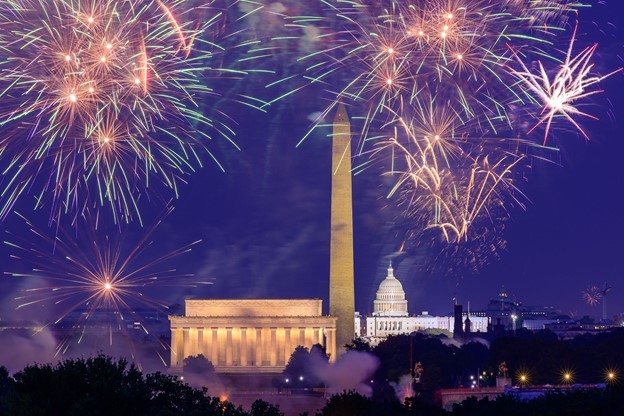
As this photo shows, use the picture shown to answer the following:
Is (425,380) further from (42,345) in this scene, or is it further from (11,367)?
(42,345)

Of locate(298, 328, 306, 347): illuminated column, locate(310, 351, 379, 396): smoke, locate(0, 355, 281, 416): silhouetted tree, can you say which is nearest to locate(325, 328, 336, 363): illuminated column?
locate(298, 328, 306, 347): illuminated column

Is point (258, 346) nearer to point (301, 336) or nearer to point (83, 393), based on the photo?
point (301, 336)

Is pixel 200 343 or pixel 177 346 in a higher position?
pixel 200 343

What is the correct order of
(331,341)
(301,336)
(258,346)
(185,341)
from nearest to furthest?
1. (331,341)
2. (301,336)
3. (258,346)
4. (185,341)

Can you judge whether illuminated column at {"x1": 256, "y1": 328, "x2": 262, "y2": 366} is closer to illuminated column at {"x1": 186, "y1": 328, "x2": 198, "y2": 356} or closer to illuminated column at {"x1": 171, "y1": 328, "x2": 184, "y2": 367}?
illuminated column at {"x1": 186, "y1": 328, "x2": 198, "y2": 356}

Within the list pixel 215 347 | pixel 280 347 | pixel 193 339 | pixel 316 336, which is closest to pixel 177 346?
pixel 193 339

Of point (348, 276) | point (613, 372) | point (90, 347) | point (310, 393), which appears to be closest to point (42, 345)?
point (90, 347)

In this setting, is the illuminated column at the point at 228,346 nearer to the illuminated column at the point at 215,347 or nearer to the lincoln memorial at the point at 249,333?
the lincoln memorial at the point at 249,333
